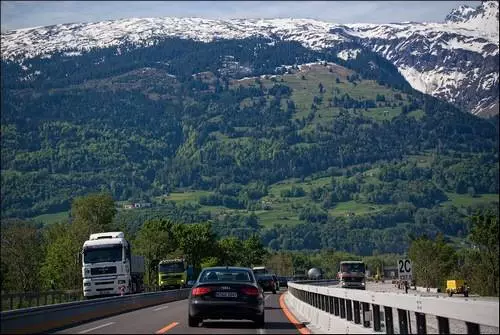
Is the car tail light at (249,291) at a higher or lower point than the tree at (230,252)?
higher

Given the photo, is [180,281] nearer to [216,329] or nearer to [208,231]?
[216,329]

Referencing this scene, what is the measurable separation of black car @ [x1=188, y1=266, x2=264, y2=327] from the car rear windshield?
Result: 0.51 m

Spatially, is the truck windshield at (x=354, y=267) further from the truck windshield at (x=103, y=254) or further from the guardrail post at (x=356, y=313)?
the guardrail post at (x=356, y=313)

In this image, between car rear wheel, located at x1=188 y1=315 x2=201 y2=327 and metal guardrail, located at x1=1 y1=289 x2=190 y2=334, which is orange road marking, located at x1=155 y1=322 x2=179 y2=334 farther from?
metal guardrail, located at x1=1 y1=289 x2=190 y2=334

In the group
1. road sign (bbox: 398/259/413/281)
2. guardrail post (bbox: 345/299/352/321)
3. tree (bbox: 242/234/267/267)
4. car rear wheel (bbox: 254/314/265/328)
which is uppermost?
guardrail post (bbox: 345/299/352/321)

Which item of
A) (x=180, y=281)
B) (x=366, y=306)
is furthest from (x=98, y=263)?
(x=366, y=306)

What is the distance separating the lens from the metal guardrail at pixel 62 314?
73.4 feet

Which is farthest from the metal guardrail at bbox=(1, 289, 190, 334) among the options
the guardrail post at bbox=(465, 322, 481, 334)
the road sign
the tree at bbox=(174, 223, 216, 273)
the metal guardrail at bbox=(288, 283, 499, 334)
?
the tree at bbox=(174, 223, 216, 273)

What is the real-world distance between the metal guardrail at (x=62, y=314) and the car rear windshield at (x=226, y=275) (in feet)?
15.0

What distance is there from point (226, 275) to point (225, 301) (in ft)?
5.17

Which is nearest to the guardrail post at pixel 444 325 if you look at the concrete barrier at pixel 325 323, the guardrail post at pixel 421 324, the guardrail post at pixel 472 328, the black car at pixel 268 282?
the guardrail post at pixel 421 324

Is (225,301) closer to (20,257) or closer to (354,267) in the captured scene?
(354,267)

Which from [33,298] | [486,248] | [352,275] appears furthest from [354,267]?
[33,298]

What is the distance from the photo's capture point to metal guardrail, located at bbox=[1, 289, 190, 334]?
22.4 m
